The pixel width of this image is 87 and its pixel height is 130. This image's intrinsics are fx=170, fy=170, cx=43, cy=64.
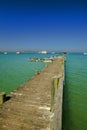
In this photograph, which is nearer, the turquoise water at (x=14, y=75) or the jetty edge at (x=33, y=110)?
the jetty edge at (x=33, y=110)

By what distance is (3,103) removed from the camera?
8531 millimetres

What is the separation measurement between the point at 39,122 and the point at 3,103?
2692mm

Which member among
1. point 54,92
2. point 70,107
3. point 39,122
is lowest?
point 70,107

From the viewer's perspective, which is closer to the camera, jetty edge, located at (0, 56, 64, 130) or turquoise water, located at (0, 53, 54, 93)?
jetty edge, located at (0, 56, 64, 130)

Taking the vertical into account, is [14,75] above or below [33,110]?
below

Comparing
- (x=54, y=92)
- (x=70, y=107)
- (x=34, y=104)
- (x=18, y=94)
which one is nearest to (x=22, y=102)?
(x=34, y=104)

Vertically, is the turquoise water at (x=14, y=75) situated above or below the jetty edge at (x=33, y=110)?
below

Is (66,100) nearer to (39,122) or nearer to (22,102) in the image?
(22,102)

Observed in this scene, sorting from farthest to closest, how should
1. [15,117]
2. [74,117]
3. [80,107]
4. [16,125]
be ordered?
[80,107]
[74,117]
[15,117]
[16,125]

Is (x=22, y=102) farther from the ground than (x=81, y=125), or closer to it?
farther from the ground

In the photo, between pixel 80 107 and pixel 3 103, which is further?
pixel 80 107

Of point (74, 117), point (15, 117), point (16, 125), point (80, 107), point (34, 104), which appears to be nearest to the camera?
point (16, 125)

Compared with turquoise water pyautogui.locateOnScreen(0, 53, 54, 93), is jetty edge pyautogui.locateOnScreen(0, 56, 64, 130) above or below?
above

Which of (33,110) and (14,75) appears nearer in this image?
(33,110)
